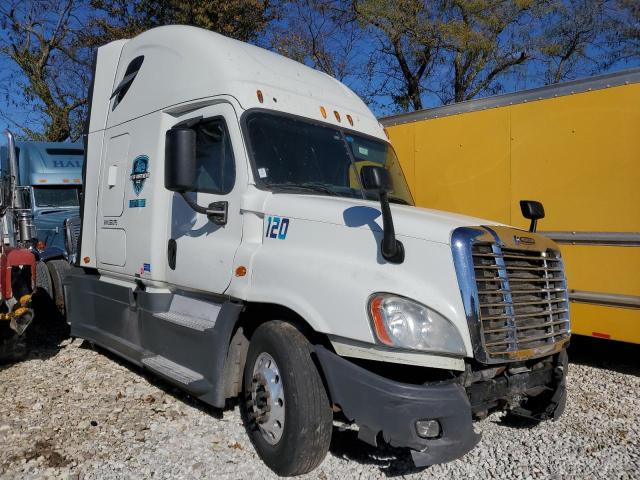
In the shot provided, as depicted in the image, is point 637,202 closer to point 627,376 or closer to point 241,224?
point 627,376

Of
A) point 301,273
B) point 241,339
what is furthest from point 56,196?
point 301,273

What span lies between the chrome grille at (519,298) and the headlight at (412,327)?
212 millimetres

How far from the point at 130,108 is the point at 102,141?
0.73 metres

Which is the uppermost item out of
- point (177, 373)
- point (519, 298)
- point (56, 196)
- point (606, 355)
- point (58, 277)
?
point (56, 196)

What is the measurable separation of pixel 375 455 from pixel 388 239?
1.76 metres

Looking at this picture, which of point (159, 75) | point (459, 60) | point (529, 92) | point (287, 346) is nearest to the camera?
point (287, 346)

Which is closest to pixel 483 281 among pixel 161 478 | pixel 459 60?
pixel 161 478

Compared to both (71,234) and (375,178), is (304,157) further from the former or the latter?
(71,234)

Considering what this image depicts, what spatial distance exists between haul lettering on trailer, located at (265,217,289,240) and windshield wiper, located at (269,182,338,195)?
1.01ft

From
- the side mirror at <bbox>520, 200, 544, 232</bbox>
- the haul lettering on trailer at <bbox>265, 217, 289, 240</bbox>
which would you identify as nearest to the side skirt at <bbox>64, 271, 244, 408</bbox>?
the haul lettering on trailer at <bbox>265, 217, 289, 240</bbox>

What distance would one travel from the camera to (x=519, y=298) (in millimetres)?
3439

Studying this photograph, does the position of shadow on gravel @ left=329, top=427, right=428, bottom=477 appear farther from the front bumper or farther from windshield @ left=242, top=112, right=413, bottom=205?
windshield @ left=242, top=112, right=413, bottom=205

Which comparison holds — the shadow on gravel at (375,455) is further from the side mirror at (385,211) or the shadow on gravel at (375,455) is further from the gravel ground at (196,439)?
the side mirror at (385,211)

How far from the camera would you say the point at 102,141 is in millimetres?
6043
